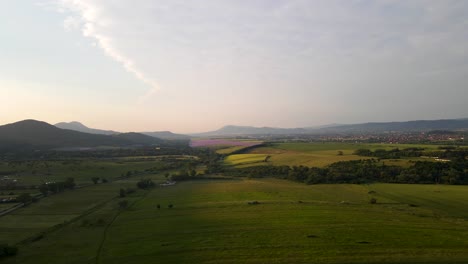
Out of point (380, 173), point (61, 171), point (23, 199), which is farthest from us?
point (61, 171)

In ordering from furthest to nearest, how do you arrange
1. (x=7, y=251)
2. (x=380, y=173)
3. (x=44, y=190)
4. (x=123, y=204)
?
(x=380, y=173), (x=44, y=190), (x=123, y=204), (x=7, y=251)

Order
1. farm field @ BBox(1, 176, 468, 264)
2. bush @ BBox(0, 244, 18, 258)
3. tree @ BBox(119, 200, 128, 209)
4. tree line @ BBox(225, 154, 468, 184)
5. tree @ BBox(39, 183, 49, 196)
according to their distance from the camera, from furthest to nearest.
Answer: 1. tree line @ BBox(225, 154, 468, 184)
2. tree @ BBox(39, 183, 49, 196)
3. tree @ BBox(119, 200, 128, 209)
4. bush @ BBox(0, 244, 18, 258)
5. farm field @ BBox(1, 176, 468, 264)

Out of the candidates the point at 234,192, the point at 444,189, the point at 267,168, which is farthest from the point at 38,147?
the point at 444,189

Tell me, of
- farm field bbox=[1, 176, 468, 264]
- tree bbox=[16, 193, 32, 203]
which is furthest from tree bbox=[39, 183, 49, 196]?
farm field bbox=[1, 176, 468, 264]

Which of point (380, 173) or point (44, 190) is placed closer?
point (44, 190)

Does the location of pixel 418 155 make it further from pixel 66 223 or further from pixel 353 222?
pixel 66 223

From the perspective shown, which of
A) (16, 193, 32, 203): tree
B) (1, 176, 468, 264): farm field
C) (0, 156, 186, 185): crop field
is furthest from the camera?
(0, 156, 186, 185): crop field

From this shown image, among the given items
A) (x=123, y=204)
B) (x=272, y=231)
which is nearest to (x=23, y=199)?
(x=123, y=204)

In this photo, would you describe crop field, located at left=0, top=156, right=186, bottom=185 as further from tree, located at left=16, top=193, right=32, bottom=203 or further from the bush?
the bush

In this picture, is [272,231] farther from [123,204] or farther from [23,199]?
[23,199]
